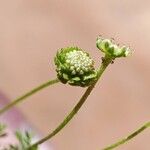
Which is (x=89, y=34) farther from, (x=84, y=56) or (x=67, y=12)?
(x=84, y=56)

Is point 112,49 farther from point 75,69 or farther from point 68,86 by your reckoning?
point 68,86

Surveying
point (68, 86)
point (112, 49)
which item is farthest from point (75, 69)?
point (68, 86)

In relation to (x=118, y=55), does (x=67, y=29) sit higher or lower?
lower

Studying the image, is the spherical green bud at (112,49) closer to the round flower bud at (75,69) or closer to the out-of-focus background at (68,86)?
the round flower bud at (75,69)

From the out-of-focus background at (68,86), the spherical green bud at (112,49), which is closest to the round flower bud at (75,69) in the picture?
the spherical green bud at (112,49)

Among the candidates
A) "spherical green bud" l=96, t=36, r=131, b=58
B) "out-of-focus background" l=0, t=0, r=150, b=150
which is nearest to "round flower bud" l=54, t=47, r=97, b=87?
"spherical green bud" l=96, t=36, r=131, b=58

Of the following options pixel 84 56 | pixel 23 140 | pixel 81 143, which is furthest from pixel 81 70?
pixel 81 143
